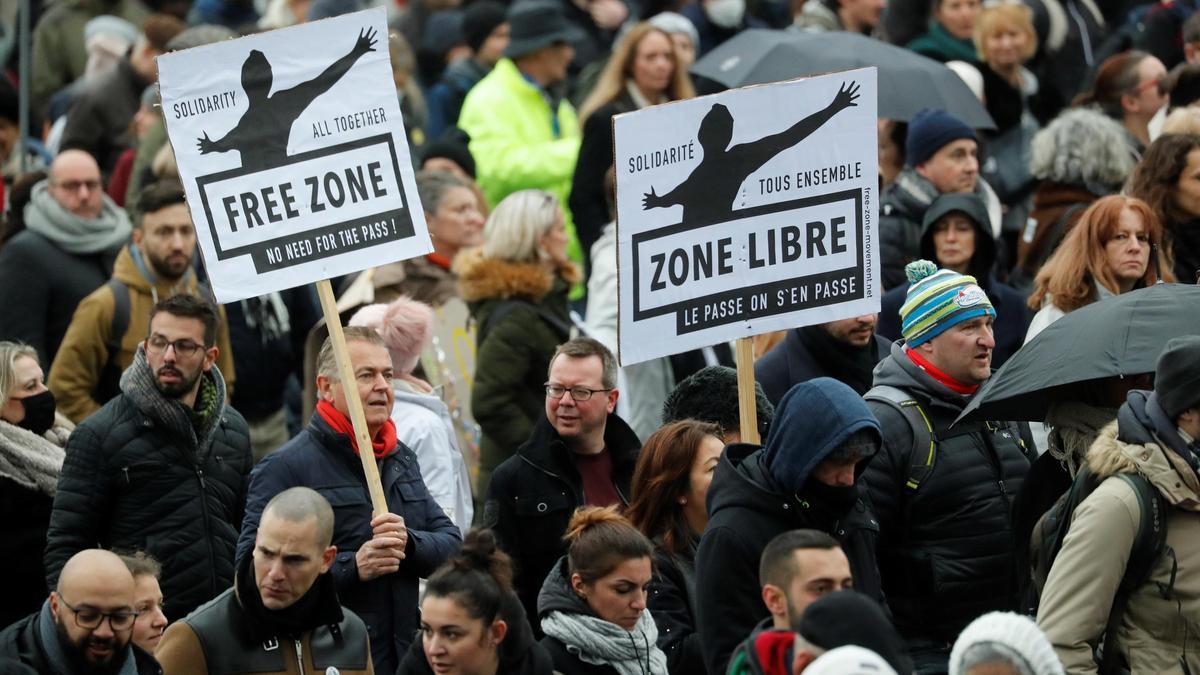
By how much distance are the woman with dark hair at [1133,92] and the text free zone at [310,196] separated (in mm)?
5947

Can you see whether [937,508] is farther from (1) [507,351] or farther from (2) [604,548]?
(1) [507,351]

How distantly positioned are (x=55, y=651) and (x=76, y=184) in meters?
5.54

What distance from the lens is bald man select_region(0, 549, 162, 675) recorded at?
279 inches

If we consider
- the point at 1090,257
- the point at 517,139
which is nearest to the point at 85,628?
the point at 1090,257

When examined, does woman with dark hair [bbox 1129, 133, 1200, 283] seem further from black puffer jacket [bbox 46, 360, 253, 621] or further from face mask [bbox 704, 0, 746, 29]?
face mask [bbox 704, 0, 746, 29]

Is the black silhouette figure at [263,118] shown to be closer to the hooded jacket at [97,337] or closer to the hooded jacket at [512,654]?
the hooded jacket at [512,654]

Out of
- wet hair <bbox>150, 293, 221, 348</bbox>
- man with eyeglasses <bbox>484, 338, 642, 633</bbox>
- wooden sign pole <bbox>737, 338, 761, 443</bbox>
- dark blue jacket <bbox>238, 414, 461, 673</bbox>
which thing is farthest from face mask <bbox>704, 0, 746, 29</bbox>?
wooden sign pole <bbox>737, 338, 761, 443</bbox>

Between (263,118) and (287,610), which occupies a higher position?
(263,118)

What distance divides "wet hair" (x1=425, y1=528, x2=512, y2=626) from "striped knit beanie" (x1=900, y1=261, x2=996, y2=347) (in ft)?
6.60

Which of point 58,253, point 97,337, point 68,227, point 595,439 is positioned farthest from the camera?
point 68,227

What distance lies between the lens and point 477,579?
7.05 metres

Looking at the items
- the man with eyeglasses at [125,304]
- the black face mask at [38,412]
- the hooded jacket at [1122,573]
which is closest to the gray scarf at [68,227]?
the man with eyeglasses at [125,304]

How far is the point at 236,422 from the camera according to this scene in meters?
9.30

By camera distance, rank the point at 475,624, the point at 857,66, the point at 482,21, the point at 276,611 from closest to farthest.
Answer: the point at 475,624
the point at 276,611
the point at 857,66
the point at 482,21
